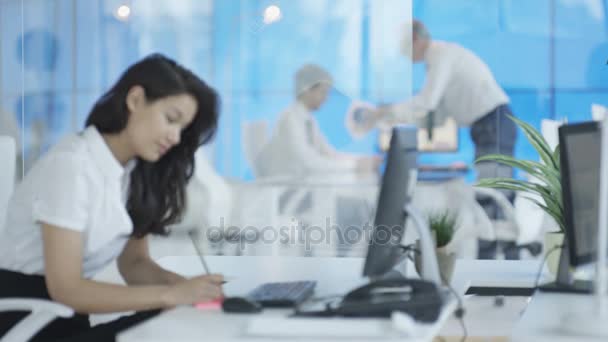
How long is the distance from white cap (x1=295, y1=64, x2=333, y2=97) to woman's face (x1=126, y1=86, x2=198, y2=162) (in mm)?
3506

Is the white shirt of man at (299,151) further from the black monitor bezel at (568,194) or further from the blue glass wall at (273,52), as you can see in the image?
the black monitor bezel at (568,194)

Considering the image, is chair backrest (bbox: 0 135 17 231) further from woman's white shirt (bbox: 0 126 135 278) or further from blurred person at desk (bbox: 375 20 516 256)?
blurred person at desk (bbox: 375 20 516 256)

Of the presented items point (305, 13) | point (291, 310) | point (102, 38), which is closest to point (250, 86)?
point (305, 13)

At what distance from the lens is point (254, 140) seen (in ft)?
18.9

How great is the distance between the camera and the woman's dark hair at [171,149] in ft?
6.86

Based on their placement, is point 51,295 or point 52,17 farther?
point 52,17

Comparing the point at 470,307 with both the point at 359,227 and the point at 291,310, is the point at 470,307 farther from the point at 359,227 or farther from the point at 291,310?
the point at 359,227

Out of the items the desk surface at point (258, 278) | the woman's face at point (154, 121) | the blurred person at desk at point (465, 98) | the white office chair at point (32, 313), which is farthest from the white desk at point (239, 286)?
the blurred person at desk at point (465, 98)

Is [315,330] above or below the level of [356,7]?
below

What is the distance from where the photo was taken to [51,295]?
1.89 meters

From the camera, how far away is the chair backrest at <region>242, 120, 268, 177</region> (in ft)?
18.8

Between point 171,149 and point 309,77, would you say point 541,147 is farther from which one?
point 309,77

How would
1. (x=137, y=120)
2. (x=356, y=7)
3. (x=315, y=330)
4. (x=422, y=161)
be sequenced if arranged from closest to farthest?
(x=315, y=330) → (x=137, y=120) → (x=356, y=7) → (x=422, y=161)

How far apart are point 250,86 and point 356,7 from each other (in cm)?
86
